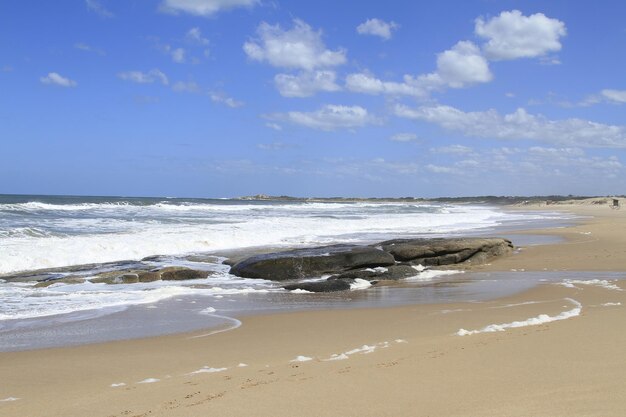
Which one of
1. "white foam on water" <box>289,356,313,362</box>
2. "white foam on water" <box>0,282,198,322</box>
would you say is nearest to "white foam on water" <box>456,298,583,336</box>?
"white foam on water" <box>289,356,313,362</box>

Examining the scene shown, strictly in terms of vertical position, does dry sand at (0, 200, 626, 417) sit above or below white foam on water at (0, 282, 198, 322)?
above

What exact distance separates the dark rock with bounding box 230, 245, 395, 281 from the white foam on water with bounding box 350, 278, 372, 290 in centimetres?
181

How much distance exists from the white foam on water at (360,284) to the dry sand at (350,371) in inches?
150

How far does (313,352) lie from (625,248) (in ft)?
52.9

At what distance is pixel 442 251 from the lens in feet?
54.1

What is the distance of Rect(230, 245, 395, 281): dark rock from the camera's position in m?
14.4

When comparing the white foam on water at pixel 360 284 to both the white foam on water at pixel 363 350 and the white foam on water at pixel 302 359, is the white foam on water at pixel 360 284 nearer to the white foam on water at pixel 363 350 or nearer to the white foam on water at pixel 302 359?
the white foam on water at pixel 363 350

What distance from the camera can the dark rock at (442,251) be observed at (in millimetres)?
16414

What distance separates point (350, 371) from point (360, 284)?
7.60m

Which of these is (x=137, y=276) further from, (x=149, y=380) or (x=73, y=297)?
(x=149, y=380)

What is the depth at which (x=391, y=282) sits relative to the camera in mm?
13258

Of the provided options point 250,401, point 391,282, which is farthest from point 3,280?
point 250,401

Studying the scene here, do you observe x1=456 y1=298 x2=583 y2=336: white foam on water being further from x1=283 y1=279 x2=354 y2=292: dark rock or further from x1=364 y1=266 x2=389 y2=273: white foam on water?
x1=364 y1=266 x2=389 y2=273: white foam on water

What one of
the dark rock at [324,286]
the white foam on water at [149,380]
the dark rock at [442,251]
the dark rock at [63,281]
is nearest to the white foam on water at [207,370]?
the white foam on water at [149,380]
